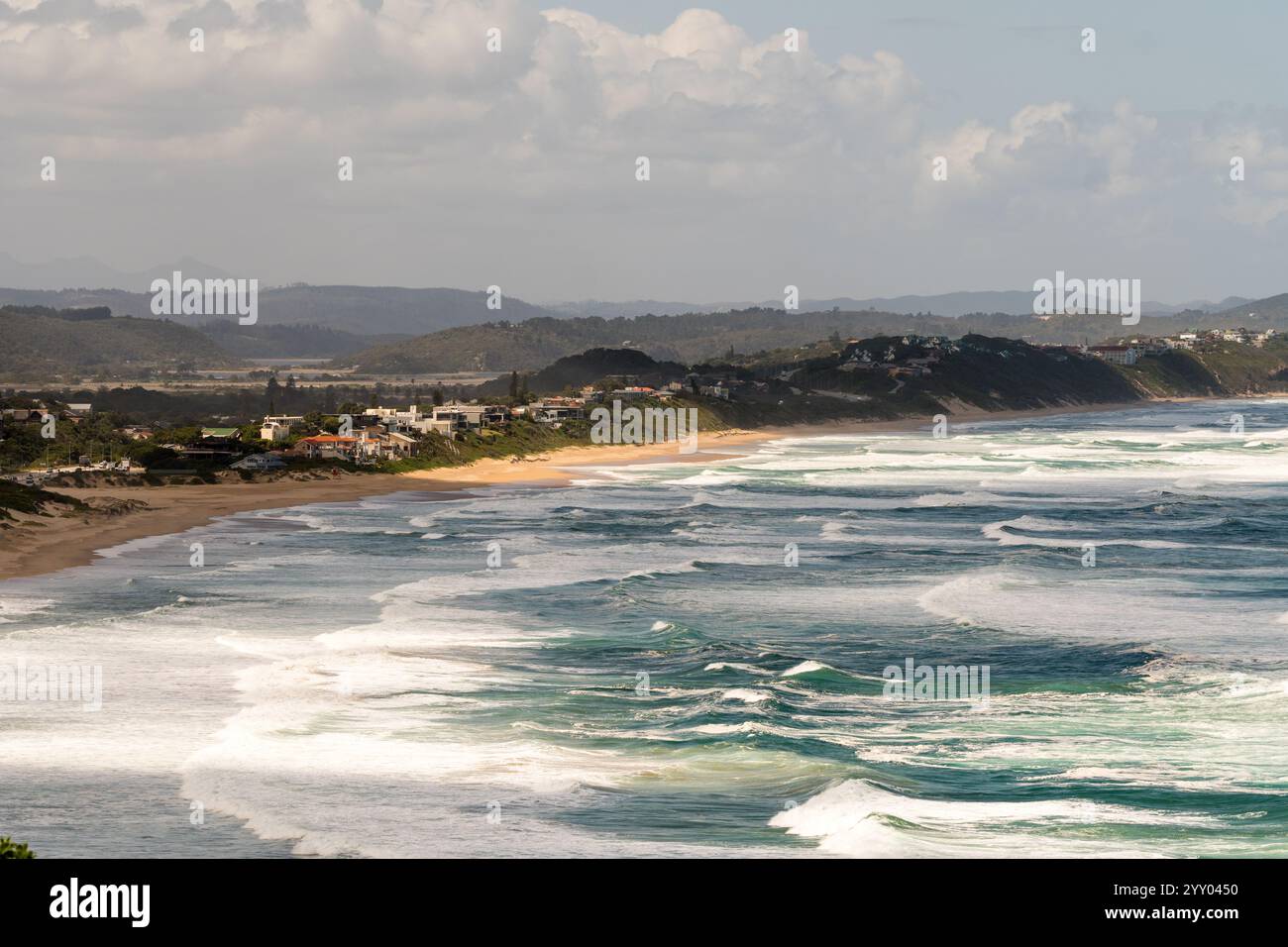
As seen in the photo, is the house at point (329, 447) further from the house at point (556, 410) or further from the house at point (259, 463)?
the house at point (556, 410)

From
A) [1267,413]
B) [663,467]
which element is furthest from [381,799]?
[1267,413]

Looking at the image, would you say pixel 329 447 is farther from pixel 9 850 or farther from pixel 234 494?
pixel 9 850

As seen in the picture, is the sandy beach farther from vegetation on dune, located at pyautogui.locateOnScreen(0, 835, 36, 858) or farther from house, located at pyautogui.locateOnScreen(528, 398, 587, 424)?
vegetation on dune, located at pyautogui.locateOnScreen(0, 835, 36, 858)

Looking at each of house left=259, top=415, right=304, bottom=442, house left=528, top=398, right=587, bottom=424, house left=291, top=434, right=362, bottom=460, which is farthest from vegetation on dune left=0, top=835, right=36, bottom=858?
house left=528, top=398, right=587, bottom=424

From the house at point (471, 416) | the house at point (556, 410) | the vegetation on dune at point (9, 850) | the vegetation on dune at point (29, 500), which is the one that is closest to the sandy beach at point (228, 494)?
the vegetation on dune at point (29, 500)
